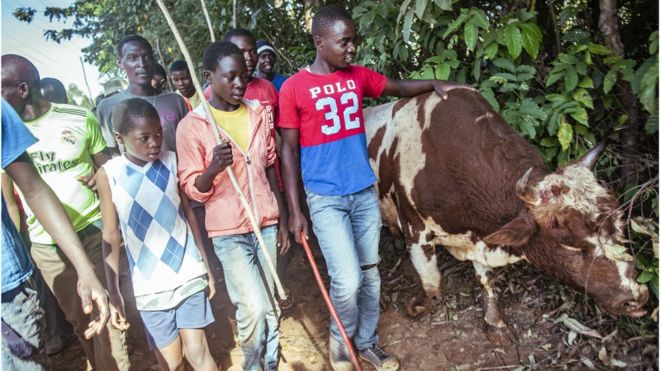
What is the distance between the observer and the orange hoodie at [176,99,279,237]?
2795mm

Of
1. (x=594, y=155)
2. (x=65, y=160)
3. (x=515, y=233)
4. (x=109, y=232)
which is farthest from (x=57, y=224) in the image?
(x=594, y=155)

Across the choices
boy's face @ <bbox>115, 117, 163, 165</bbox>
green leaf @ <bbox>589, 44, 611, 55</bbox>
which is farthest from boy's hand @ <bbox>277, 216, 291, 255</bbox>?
green leaf @ <bbox>589, 44, 611, 55</bbox>

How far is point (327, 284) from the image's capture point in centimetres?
506

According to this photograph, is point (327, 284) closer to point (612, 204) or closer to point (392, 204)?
point (392, 204)

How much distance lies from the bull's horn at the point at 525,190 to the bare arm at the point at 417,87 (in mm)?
948

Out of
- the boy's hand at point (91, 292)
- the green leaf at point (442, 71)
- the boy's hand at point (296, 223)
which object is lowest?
the boy's hand at point (296, 223)

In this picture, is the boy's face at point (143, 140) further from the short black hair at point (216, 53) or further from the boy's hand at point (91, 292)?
the boy's hand at point (91, 292)

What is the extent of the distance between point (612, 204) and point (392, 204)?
1.92 meters

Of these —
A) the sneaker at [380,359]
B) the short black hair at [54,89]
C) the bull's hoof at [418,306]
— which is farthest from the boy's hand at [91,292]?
the short black hair at [54,89]

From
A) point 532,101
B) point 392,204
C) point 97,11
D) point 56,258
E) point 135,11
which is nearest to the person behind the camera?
point 56,258

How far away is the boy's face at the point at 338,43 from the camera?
288 centimetres

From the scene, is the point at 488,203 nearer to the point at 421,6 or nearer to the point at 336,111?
the point at 336,111

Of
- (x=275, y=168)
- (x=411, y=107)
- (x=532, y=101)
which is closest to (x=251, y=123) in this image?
(x=275, y=168)

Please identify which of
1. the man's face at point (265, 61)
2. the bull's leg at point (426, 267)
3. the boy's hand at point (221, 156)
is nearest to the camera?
the boy's hand at point (221, 156)
